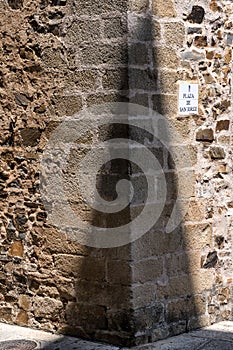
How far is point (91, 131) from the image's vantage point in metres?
4.76

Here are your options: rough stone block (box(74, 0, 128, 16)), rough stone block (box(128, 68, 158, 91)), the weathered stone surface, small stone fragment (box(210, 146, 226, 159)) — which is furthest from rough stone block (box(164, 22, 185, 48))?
the weathered stone surface

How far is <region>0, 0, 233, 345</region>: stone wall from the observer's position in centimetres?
467

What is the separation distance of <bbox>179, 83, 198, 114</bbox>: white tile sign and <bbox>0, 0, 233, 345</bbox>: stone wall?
56 millimetres

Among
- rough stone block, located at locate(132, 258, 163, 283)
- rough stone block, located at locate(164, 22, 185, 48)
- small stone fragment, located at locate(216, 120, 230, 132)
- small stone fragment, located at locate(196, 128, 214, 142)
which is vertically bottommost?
rough stone block, located at locate(132, 258, 163, 283)

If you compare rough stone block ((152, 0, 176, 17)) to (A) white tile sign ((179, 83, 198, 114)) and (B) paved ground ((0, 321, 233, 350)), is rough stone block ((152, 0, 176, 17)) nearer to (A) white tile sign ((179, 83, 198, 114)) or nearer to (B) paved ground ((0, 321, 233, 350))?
(A) white tile sign ((179, 83, 198, 114))

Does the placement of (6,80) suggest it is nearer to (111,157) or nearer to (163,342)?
(111,157)

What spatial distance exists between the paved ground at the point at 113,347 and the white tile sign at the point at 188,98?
1507 mm

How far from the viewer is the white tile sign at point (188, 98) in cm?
491

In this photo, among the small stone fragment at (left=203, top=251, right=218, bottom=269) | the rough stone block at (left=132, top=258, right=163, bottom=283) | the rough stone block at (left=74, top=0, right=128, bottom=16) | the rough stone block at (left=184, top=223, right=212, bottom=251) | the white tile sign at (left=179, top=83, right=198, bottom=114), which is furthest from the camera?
the small stone fragment at (left=203, top=251, right=218, bottom=269)

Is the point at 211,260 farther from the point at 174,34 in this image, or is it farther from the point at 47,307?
the point at 174,34

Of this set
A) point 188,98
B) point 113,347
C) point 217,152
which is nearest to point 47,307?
point 113,347

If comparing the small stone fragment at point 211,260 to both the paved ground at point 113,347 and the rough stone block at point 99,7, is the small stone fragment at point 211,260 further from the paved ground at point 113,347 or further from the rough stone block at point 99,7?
the rough stone block at point 99,7

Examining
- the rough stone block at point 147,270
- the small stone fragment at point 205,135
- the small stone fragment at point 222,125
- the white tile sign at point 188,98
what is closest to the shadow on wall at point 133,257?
the rough stone block at point 147,270

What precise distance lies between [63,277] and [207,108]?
59.8 inches
